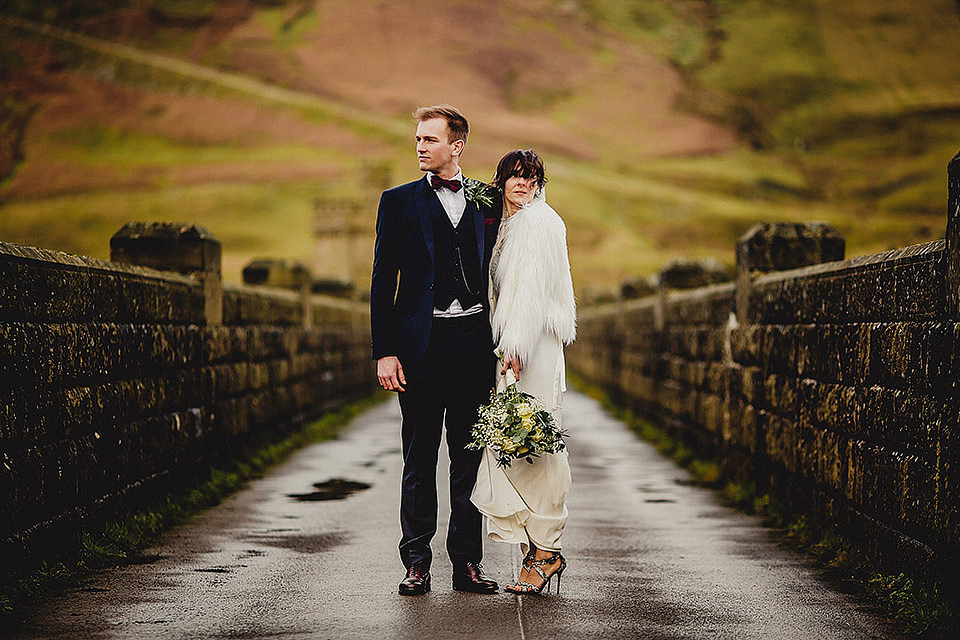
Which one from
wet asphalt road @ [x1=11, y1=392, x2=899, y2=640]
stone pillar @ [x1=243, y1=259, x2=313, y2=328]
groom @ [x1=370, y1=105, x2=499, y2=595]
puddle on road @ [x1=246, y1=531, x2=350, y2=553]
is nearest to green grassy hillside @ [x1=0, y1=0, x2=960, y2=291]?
stone pillar @ [x1=243, y1=259, x2=313, y2=328]

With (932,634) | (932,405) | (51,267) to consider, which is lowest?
(932,634)

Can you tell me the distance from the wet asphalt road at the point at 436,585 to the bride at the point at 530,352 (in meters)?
0.28

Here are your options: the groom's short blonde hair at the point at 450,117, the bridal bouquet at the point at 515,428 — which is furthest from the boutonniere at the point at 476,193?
the bridal bouquet at the point at 515,428

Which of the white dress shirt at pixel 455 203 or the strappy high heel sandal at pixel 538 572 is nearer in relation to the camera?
the strappy high heel sandal at pixel 538 572

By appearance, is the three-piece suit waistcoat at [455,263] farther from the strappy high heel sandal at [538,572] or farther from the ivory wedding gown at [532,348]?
the strappy high heel sandal at [538,572]

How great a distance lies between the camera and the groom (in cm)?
549

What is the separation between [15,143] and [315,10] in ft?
132

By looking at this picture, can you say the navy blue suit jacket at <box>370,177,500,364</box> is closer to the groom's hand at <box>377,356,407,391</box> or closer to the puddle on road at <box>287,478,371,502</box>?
the groom's hand at <box>377,356,407,391</box>

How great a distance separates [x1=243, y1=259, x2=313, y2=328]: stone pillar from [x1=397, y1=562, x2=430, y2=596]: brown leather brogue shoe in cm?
791

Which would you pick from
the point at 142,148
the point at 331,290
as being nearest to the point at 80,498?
the point at 331,290

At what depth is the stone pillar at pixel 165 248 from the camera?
894cm

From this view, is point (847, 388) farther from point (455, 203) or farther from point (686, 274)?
point (686, 274)

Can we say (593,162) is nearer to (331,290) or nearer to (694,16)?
(694,16)

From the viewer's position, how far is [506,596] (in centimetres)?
544
